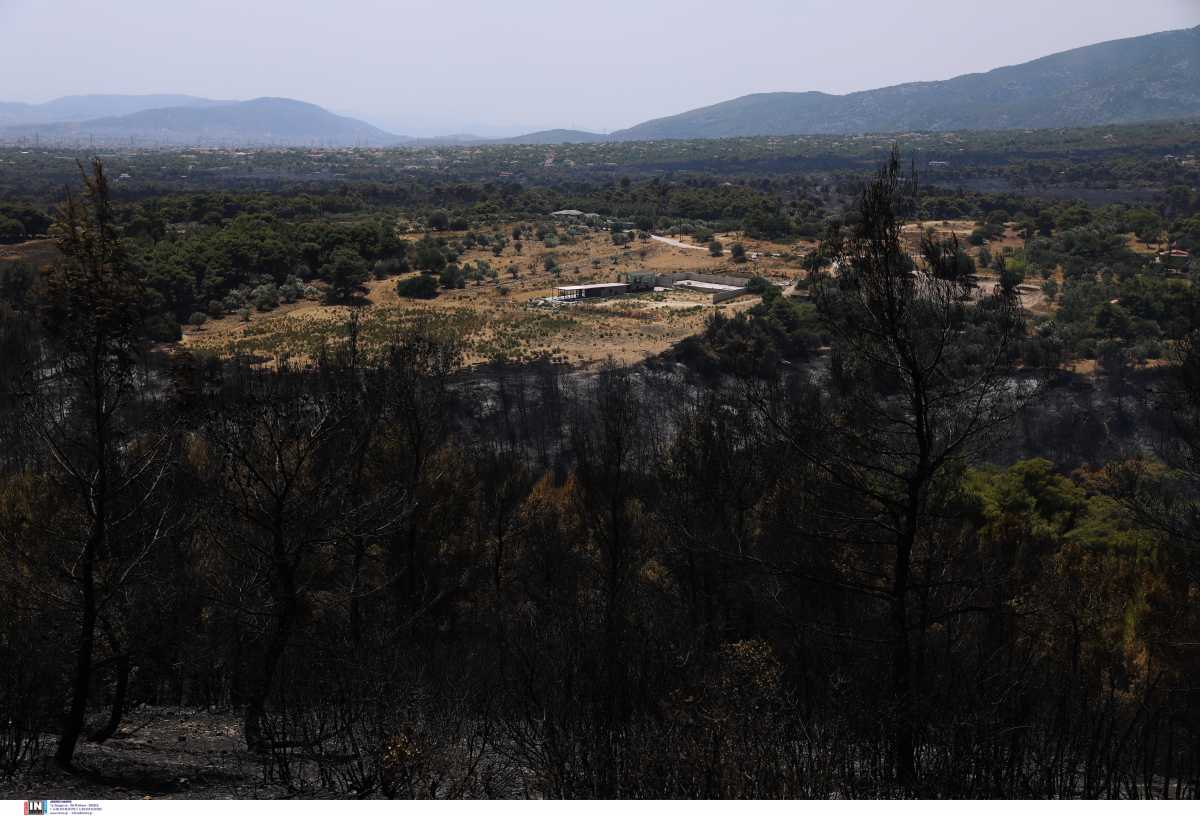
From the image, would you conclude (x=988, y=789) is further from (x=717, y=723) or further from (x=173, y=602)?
(x=173, y=602)

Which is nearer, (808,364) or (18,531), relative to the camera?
(18,531)

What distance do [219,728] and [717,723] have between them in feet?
22.2

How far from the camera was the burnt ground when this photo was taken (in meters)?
7.36

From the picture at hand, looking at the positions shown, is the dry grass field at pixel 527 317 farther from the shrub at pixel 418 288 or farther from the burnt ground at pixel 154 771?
the burnt ground at pixel 154 771

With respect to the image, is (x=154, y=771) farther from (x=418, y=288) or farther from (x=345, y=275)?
(x=345, y=275)

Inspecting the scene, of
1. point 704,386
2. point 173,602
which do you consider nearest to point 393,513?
point 173,602

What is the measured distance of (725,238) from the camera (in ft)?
227

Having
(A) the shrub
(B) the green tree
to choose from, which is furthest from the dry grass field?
(B) the green tree

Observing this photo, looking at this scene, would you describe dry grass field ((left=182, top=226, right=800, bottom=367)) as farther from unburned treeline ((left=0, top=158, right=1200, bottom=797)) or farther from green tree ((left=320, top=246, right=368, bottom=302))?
unburned treeline ((left=0, top=158, right=1200, bottom=797))

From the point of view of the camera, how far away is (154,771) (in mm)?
8180

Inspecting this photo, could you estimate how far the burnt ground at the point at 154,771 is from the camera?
736cm

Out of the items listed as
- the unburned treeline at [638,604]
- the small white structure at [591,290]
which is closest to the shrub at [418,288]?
the small white structure at [591,290]

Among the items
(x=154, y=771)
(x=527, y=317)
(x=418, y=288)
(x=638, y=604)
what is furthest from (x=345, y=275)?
(x=154, y=771)

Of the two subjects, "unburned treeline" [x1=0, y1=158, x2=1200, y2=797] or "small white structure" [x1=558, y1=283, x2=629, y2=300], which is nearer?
"unburned treeline" [x1=0, y1=158, x2=1200, y2=797]
